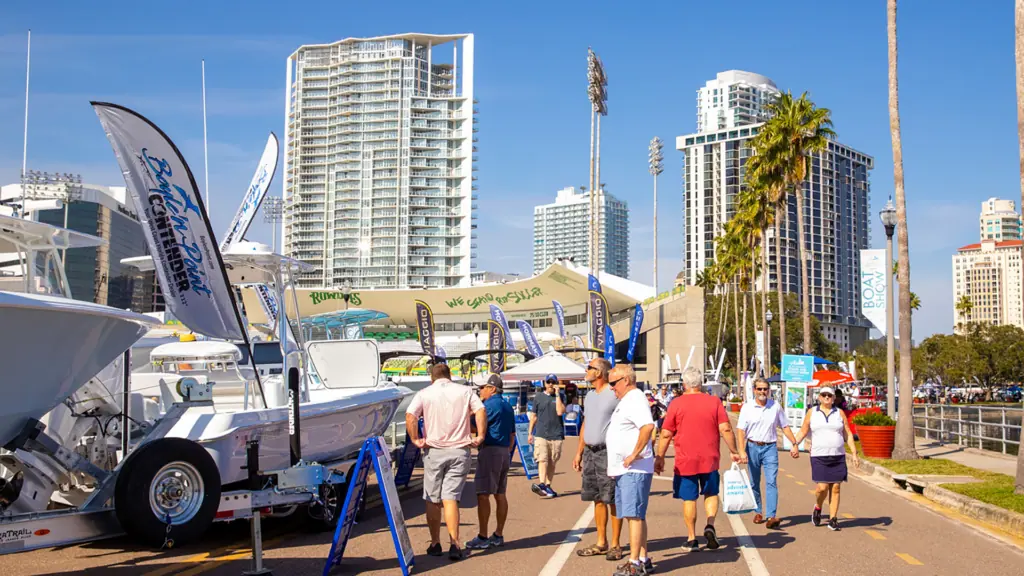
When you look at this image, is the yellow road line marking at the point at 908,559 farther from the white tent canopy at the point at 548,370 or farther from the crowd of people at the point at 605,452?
the white tent canopy at the point at 548,370

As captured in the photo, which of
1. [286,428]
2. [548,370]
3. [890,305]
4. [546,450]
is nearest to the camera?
[286,428]

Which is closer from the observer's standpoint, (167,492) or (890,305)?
(167,492)

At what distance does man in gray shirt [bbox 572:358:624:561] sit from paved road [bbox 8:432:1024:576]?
0.92 ft

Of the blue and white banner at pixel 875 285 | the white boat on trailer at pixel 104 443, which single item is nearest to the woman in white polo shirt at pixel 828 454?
the white boat on trailer at pixel 104 443

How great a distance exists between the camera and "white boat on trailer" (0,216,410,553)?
7.51m

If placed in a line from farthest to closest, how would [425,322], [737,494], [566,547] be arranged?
[425,322] → [737,494] → [566,547]

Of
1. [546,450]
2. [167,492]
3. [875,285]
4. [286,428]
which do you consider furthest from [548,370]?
[167,492]

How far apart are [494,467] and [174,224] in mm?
4248

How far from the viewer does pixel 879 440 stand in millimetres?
22219

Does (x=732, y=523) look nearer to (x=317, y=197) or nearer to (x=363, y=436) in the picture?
(x=363, y=436)

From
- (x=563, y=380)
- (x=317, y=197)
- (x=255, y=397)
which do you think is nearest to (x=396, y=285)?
(x=317, y=197)

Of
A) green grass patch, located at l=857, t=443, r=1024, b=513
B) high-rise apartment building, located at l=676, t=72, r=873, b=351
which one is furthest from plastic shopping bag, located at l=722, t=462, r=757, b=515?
high-rise apartment building, located at l=676, t=72, r=873, b=351

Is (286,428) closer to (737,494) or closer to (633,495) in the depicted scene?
(633,495)

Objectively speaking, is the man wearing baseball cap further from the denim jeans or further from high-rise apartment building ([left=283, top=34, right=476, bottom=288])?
high-rise apartment building ([left=283, top=34, right=476, bottom=288])
